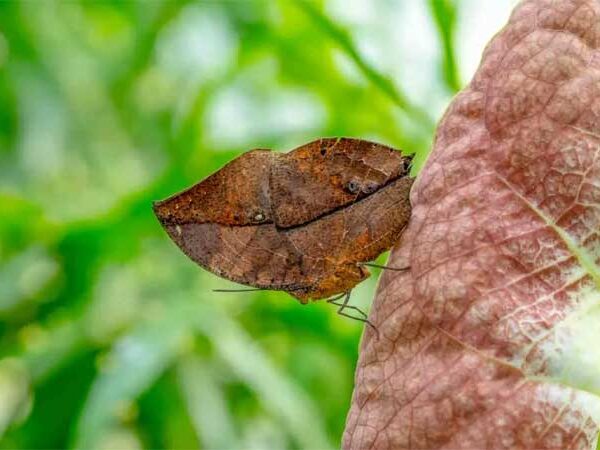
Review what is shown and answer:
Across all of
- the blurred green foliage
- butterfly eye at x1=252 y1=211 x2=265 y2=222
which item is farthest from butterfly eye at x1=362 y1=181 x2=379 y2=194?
the blurred green foliage

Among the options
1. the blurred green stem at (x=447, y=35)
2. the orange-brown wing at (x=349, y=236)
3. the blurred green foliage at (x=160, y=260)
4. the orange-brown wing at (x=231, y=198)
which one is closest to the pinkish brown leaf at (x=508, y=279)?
the orange-brown wing at (x=349, y=236)

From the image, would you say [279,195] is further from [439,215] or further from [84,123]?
[84,123]

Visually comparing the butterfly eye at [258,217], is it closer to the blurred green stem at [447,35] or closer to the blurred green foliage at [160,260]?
the blurred green stem at [447,35]

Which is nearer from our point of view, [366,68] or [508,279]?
[508,279]

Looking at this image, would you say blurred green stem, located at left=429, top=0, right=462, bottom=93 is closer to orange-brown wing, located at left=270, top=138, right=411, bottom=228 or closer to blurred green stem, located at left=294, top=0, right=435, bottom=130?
blurred green stem, located at left=294, top=0, right=435, bottom=130

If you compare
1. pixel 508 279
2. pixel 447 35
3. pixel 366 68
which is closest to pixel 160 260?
pixel 366 68

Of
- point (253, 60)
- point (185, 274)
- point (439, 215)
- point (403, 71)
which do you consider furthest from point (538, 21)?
point (253, 60)

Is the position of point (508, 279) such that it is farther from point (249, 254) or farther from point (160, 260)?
point (160, 260)
